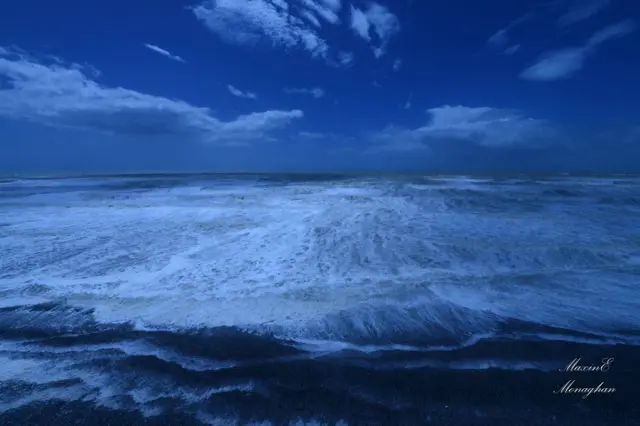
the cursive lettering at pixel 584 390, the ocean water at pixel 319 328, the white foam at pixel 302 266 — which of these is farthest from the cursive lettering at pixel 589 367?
the white foam at pixel 302 266

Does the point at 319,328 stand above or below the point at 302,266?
below

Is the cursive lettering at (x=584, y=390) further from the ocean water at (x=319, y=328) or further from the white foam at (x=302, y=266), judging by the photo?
the white foam at (x=302, y=266)

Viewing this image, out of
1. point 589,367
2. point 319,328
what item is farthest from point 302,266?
point 589,367

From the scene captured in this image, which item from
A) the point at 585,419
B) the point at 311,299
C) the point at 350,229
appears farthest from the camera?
the point at 350,229

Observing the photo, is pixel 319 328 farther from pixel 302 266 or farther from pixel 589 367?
pixel 589 367

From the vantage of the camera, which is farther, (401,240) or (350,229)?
(350,229)

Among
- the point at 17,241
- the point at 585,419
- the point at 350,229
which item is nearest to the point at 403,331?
the point at 585,419

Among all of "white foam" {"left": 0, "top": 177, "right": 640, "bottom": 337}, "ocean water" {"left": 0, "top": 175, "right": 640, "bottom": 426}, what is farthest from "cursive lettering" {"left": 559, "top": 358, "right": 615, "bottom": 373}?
"white foam" {"left": 0, "top": 177, "right": 640, "bottom": 337}

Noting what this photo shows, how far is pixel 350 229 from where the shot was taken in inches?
408

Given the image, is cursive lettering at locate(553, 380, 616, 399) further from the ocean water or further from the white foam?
the white foam

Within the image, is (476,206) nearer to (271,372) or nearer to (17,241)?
(271,372)

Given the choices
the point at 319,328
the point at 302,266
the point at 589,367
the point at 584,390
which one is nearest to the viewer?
the point at 584,390

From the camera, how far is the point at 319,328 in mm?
4641

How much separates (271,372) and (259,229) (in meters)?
7.05
